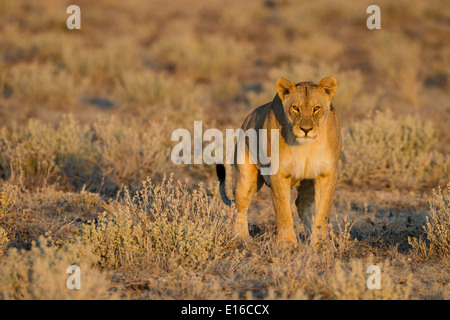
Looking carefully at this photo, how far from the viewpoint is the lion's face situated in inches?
188

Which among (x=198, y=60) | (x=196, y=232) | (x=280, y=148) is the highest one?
(x=198, y=60)

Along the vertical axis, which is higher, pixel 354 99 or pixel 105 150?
pixel 354 99

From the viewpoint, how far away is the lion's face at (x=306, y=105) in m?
4.77

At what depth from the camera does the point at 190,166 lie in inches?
315

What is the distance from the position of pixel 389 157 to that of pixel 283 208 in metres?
3.40

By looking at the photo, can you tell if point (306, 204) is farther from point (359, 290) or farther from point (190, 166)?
point (190, 166)

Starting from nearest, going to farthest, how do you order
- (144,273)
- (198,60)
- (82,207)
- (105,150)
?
(144,273), (82,207), (105,150), (198,60)

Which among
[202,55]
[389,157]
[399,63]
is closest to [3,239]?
[389,157]

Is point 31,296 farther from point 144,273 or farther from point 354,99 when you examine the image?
point 354,99

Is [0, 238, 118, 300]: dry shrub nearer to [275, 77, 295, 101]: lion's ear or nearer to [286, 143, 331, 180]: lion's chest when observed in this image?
[286, 143, 331, 180]: lion's chest

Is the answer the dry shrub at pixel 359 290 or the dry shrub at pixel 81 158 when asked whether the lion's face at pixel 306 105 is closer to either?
the dry shrub at pixel 359 290
